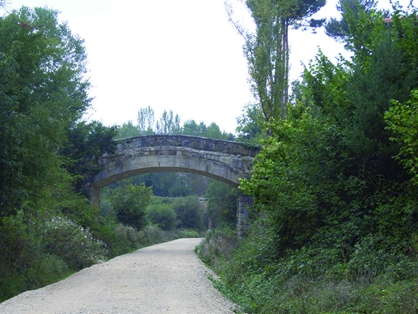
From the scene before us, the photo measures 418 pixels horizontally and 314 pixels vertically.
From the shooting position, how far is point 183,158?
2534cm

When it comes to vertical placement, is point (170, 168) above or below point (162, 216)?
above

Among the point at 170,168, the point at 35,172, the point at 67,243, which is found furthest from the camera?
the point at 170,168

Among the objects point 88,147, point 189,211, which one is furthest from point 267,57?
point 189,211

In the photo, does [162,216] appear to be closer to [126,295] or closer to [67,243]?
[67,243]

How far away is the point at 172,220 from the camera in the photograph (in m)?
48.1

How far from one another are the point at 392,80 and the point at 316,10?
18708mm

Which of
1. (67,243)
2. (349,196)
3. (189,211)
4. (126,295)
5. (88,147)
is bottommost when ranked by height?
(126,295)

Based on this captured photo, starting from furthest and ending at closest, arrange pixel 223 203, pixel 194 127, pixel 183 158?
1. pixel 194 127
2. pixel 223 203
3. pixel 183 158

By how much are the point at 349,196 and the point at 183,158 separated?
13.9 metres

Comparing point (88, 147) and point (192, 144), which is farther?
point (192, 144)

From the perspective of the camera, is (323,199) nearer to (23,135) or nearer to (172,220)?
(23,135)

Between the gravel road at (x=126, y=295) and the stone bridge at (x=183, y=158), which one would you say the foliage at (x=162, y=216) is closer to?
the stone bridge at (x=183, y=158)

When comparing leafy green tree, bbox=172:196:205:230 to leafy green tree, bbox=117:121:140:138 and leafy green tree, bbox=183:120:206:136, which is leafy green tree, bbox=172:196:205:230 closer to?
leafy green tree, bbox=117:121:140:138

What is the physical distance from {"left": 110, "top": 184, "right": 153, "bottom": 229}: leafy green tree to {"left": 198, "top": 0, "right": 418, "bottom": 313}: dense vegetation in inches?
628
